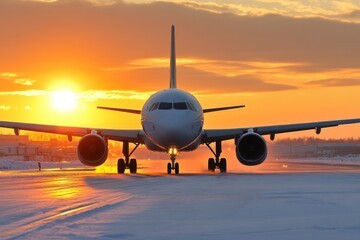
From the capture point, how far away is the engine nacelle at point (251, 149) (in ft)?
117

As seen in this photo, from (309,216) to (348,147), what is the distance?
16997 cm

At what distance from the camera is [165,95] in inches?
1384

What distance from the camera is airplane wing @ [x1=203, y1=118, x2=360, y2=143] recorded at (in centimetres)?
3906

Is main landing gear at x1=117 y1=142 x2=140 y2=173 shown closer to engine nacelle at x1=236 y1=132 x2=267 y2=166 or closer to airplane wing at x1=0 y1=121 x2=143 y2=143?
airplane wing at x1=0 y1=121 x2=143 y2=143

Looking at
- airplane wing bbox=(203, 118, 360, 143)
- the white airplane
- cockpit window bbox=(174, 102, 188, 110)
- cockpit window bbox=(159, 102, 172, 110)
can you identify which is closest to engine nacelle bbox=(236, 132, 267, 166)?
the white airplane

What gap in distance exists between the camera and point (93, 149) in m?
36.0

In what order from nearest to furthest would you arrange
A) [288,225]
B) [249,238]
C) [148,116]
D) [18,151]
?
1. [249,238]
2. [288,225]
3. [148,116]
4. [18,151]

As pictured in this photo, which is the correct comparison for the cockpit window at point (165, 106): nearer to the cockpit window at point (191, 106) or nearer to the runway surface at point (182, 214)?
the cockpit window at point (191, 106)

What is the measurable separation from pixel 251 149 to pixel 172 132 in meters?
5.20

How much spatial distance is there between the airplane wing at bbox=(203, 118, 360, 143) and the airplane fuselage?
308cm

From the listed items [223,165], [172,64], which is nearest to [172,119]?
[223,165]

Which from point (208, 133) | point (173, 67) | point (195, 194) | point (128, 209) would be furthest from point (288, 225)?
point (173, 67)

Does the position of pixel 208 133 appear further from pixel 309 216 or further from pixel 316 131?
pixel 309 216

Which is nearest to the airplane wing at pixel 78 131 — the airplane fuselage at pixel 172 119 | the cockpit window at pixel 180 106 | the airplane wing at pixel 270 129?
the airplane fuselage at pixel 172 119
